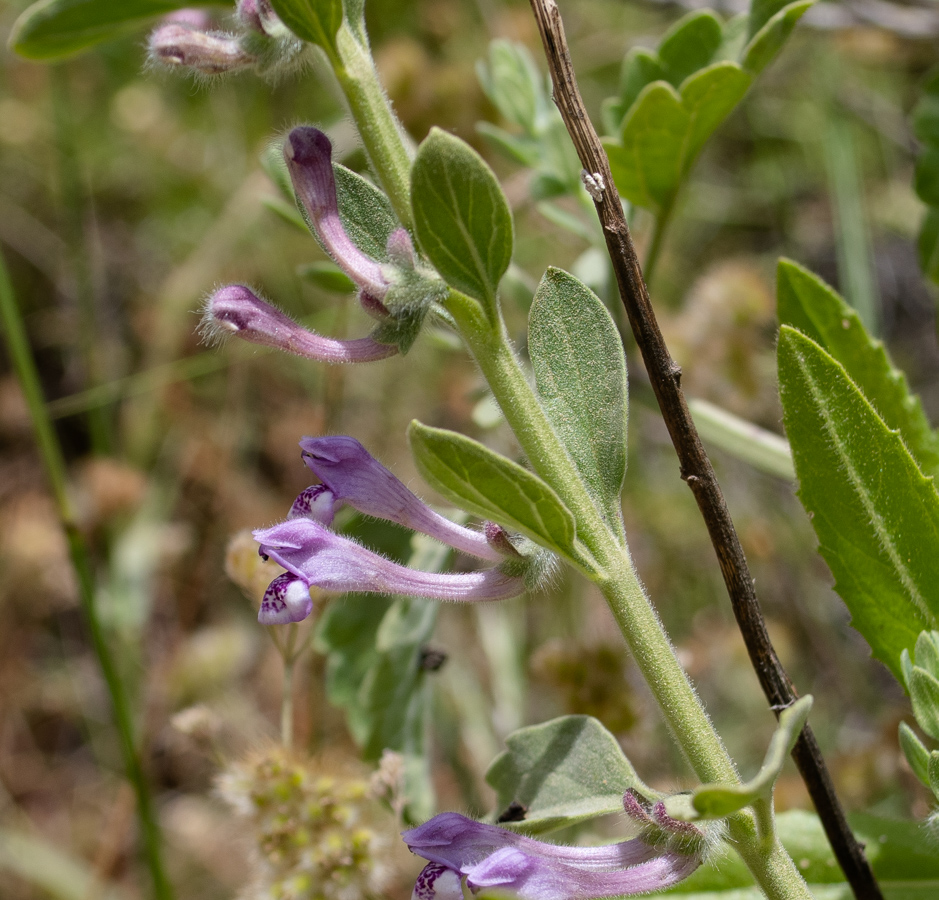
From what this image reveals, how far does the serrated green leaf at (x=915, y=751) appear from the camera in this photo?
3.55 feet

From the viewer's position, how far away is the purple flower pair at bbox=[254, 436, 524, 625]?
110cm

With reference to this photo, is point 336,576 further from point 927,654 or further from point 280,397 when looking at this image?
point 280,397

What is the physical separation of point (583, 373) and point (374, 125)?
375 millimetres

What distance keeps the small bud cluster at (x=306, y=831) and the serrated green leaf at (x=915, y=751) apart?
34.9 inches

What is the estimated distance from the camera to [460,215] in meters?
0.96

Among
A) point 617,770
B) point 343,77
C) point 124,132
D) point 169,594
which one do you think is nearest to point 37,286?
point 124,132

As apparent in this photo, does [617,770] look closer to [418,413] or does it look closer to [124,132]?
[418,413]

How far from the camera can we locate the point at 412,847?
3.43ft

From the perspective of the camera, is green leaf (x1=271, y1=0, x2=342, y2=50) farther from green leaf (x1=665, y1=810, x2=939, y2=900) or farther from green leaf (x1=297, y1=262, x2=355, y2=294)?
green leaf (x1=665, y1=810, x2=939, y2=900)

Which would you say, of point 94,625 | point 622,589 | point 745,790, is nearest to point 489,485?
point 622,589

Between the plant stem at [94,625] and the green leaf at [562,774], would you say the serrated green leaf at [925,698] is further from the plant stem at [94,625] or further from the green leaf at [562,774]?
the plant stem at [94,625]

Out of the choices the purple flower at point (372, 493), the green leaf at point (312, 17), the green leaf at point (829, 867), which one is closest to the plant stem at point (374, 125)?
the green leaf at point (312, 17)

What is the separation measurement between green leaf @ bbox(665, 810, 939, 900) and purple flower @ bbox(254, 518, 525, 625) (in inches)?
24.1

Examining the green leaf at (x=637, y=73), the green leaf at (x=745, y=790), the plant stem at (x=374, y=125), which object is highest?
the green leaf at (x=637, y=73)
